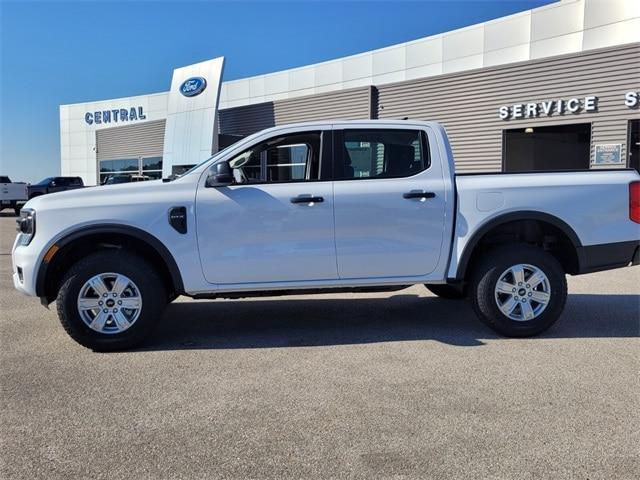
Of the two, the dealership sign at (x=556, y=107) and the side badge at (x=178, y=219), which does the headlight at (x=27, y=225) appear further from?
the dealership sign at (x=556, y=107)

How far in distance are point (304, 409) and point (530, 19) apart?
888 inches

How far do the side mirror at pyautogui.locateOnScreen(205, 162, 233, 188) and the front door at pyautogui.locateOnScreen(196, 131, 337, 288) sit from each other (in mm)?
69

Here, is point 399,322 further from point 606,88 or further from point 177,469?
point 606,88

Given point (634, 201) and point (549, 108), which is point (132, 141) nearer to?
point (549, 108)

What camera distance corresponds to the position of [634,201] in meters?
5.25

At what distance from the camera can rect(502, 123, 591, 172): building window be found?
60.2 feet

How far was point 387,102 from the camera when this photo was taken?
21.0 m

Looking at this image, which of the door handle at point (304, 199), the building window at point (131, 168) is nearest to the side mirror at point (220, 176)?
the door handle at point (304, 199)

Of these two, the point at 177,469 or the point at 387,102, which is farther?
the point at 387,102

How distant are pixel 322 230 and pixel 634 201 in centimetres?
294

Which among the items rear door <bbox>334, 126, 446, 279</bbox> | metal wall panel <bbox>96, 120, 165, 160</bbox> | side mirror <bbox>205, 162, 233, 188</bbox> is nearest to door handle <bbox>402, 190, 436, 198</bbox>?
rear door <bbox>334, 126, 446, 279</bbox>

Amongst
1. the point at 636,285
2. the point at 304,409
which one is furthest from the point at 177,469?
the point at 636,285

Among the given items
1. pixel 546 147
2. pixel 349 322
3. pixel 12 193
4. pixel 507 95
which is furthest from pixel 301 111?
pixel 349 322

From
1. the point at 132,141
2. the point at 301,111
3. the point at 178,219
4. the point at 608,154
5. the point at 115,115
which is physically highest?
the point at 115,115
